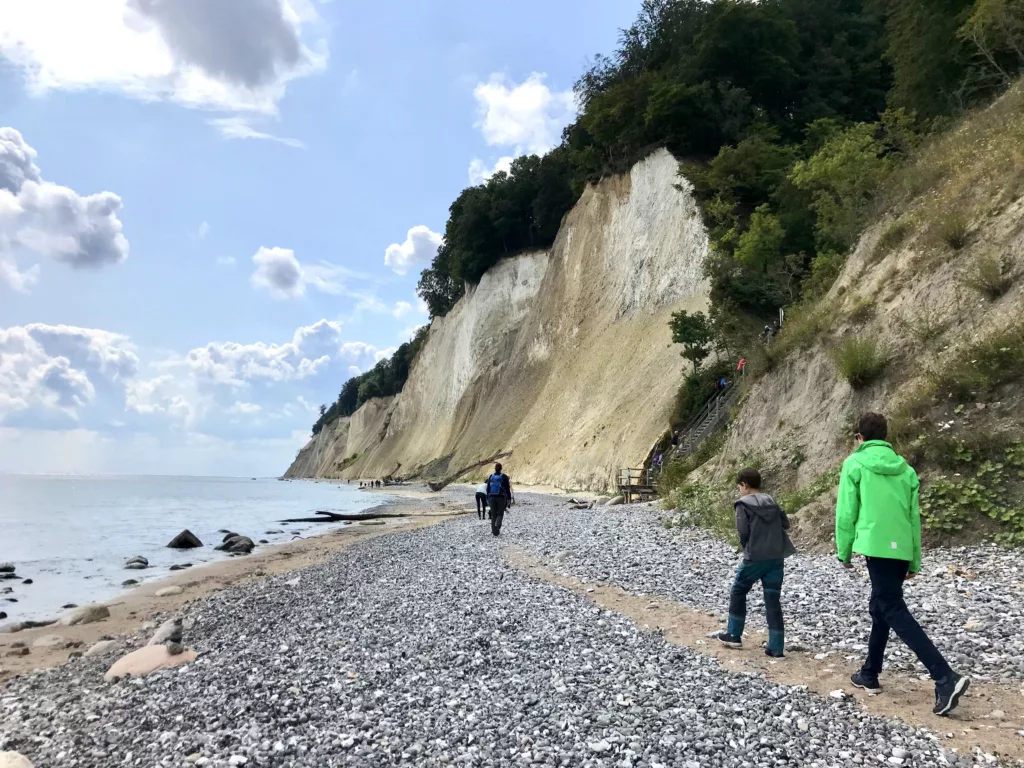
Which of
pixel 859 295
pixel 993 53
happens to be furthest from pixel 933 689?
pixel 993 53

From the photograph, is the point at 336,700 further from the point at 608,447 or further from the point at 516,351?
the point at 516,351

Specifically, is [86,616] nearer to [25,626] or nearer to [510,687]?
[25,626]

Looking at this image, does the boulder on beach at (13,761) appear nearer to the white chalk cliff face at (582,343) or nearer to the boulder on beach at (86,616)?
the boulder on beach at (86,616)

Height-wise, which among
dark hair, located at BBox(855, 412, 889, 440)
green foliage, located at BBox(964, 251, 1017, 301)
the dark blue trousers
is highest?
green foliage, located at BBox(964, 251, 1017, 301)

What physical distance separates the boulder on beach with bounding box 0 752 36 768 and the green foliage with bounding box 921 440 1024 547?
965cm

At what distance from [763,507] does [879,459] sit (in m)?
1.23

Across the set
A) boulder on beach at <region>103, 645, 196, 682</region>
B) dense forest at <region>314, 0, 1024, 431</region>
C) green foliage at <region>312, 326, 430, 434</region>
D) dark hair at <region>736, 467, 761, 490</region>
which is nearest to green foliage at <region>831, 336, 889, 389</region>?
dense forest at <region>314, 0, 1024, 431</region>

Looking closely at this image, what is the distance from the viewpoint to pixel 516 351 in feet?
172

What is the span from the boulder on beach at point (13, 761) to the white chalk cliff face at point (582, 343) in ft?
75.4

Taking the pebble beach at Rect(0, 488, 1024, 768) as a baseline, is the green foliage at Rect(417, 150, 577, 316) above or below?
above

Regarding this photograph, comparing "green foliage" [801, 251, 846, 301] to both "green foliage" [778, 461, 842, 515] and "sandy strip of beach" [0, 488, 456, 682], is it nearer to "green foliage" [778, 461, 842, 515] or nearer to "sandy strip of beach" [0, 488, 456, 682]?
"green foliage" [778, 461, 842, 515]

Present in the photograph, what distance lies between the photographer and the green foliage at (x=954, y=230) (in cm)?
1231

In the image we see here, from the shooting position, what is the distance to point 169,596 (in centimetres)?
1323

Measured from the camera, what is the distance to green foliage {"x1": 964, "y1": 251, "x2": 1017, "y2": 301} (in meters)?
10.7
